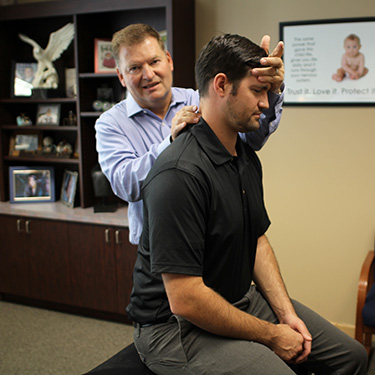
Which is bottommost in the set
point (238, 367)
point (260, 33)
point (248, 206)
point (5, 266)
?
point (5, 266)

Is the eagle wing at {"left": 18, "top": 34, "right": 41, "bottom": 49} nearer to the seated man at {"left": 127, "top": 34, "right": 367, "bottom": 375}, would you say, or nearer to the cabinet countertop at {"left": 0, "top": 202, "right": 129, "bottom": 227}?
the cabinet countertop at {"left": 0, "top": 202, "right": 129, "bottom": 227}

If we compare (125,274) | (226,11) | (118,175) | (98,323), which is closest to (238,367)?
(118,175)

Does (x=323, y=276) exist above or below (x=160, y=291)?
below

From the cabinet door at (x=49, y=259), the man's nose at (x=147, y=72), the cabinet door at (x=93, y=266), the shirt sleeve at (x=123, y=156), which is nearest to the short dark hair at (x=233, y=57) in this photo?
the shirt sleeve at (x=123, y=156)

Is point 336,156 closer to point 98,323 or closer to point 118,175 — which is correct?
point 118,175

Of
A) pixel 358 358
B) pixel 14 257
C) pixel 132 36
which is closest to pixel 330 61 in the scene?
pixel 132 36

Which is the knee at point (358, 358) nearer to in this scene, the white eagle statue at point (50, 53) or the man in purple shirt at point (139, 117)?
the man in purple shirt at point (139, 117)

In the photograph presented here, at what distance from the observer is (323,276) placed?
2.89 metres

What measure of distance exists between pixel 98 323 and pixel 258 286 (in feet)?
5.66

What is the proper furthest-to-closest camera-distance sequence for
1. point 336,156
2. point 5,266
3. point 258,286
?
point 5,266 → point 336,156 → point 258,286

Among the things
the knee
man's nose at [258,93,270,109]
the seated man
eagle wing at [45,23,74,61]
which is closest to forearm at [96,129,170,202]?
the seated man

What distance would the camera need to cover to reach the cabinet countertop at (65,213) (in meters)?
2.93

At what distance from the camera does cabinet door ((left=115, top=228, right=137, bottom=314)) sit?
2.90 metres

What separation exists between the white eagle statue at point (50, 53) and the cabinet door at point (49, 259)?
37.6 inches
